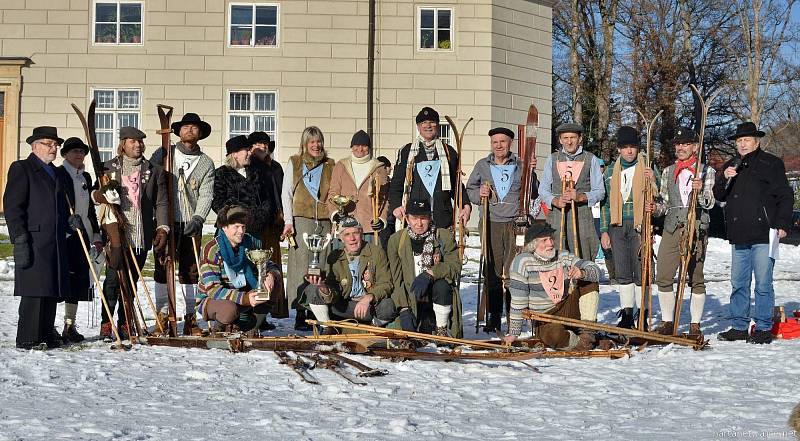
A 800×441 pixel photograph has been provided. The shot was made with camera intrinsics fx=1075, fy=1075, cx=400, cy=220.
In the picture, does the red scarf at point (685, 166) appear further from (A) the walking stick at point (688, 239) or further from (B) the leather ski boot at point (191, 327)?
(B) the leather ski boot at point (191, 327)

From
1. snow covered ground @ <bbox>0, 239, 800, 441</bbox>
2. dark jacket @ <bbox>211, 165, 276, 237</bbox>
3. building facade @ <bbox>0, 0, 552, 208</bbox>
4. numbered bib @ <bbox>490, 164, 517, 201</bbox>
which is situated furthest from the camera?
building facade @ <bbox>0, 0, 552, 208</bbox>

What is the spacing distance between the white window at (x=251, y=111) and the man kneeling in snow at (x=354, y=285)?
12776 millimetres

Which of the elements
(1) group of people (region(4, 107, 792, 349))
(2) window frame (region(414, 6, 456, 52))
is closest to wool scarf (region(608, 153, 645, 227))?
(1) group of people (region(4, 107, 792, 349))

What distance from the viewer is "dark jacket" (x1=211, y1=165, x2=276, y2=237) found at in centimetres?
874

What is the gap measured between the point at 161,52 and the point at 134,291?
13.7 m

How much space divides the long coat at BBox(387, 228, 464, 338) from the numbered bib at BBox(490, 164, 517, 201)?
791 mm

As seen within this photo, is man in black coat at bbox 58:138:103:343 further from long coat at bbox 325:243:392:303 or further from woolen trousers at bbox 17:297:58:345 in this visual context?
long coat at bbox 325:243:392:303

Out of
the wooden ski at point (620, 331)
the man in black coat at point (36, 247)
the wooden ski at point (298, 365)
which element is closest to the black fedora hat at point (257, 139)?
the man in black coat at point (36, 247)

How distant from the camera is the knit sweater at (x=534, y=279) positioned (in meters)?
7.98

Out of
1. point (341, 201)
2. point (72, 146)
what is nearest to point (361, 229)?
point (341, 201)

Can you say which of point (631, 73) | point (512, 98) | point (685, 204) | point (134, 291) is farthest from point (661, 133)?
point (134, 291)

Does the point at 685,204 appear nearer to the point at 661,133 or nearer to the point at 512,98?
the point at 512,98

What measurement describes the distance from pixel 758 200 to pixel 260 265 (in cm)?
391

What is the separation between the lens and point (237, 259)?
8055 millimetres
